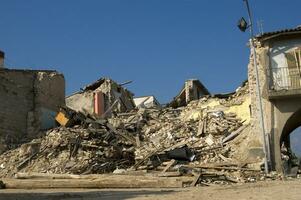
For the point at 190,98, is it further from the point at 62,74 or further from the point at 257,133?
the point at 257,133

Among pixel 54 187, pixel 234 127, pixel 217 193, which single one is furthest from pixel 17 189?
pixel 234 127

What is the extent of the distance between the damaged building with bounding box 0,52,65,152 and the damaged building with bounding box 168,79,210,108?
1279cm

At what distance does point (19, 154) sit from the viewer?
2667cm

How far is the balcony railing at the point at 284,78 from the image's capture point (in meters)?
23.8

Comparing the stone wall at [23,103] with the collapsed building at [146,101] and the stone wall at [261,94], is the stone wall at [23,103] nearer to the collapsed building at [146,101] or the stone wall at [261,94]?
the stone wall at [261,94]

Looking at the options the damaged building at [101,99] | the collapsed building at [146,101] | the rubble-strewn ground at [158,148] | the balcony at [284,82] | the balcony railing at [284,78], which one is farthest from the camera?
the collapsed building at [146,101]

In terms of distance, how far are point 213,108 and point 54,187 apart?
48.3ft

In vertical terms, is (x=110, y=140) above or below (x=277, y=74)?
below

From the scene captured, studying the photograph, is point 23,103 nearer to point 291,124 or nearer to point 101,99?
point 101,99

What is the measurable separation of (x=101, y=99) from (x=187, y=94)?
743 cm

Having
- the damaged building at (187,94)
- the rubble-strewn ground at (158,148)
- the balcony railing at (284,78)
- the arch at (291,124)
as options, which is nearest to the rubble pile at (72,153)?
the rubble-strewn ground at (158,148)

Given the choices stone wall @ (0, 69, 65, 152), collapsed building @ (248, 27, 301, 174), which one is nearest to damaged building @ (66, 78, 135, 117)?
stone wall @ (0, 69, 65, 152)

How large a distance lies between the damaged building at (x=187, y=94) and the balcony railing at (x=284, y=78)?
16510 mm

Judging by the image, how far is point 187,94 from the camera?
135ft
